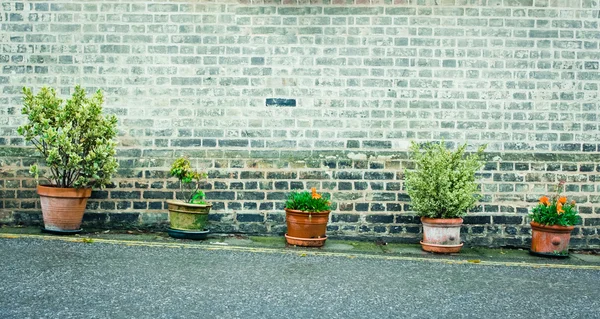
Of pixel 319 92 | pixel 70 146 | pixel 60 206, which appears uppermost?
pixel 319 92

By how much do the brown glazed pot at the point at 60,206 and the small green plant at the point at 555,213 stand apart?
616 centimetres

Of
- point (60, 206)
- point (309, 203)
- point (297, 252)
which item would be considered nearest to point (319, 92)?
point (309, 203)

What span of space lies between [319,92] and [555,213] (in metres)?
3.65

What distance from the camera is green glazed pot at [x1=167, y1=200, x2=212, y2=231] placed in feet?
26.5

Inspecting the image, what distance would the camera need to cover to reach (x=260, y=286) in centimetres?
555

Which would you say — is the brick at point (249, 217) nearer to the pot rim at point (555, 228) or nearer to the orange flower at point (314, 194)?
the orange flower at point (314, 194)

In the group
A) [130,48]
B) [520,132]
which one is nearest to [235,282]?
[130,48]

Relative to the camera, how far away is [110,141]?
313 inches

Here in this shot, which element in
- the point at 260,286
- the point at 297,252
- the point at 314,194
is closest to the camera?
the point at 260,286

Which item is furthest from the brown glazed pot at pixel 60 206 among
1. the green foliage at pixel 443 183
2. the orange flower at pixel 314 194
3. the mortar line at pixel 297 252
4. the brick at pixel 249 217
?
the green foliage at pixel 443 183

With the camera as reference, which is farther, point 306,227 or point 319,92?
point 319,92

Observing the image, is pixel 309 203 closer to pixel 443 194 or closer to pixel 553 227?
pixel 443 194

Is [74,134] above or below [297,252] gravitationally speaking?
above

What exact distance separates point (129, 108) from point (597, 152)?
22.6 feet
